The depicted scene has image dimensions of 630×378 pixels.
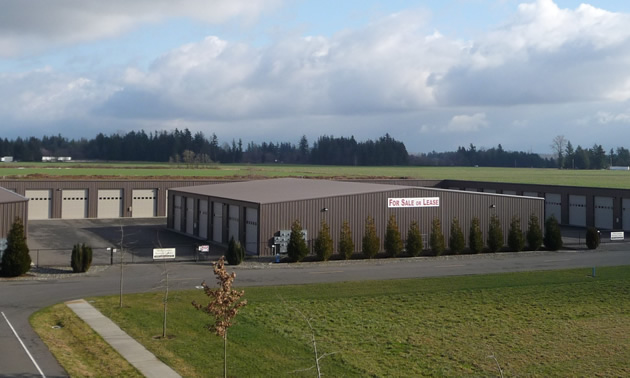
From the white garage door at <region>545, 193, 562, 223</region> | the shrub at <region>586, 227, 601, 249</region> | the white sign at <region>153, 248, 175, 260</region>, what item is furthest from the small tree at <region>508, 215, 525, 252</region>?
the white sign at <region>153, 248, 175, 260</region>

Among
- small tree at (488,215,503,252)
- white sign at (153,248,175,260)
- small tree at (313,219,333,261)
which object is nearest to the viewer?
white sign at (153,248,175,260)

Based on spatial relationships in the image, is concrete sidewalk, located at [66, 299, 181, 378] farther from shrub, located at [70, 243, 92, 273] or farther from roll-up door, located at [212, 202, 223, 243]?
roll-up door, located at [212, 202, 223, 243]

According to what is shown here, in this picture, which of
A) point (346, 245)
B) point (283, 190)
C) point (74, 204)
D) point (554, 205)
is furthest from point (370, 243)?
point (74, 204)

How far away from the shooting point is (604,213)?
6397 centimetres

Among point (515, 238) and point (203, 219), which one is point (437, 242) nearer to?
point (515, 238)

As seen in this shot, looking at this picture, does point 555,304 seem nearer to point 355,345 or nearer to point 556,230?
point 355,345

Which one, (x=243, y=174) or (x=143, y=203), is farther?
(x=243, y=174)

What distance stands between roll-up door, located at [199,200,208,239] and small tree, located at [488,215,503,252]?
72.4 feet

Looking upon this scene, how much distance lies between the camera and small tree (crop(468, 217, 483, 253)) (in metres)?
47.8

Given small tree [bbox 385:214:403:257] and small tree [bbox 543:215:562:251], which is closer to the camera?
small tree [bbox 385:214:403:257]

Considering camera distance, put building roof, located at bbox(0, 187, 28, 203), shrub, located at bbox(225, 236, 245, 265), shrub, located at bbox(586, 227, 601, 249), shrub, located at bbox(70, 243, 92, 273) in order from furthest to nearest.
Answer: shrub, located at bbox(586, 227, 601, 249) < shrub, located at bbox(225, 236, 245, 265) < building roof, located at bbox(0, 187, 28, 203) < shrub, located at bbox(70, 243, 92, 273)

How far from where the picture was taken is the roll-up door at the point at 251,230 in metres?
44.8

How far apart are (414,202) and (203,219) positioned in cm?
1769

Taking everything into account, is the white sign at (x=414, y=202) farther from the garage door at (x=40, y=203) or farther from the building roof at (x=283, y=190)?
the garage door at (x=40, y=203)
